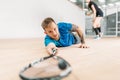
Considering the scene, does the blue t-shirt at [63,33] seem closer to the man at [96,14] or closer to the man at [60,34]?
the man at [60,34]

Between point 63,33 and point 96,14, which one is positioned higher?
point 96,14

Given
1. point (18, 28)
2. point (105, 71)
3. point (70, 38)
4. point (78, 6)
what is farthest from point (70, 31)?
point (78, 6)

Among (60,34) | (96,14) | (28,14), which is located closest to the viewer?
(60,34)

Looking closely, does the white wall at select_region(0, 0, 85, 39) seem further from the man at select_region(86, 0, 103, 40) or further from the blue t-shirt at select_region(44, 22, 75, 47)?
the blue t-shirt at select_region(44, 22, 75, 47)

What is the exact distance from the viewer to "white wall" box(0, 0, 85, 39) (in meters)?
4.34

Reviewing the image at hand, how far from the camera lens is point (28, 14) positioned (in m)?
4.73

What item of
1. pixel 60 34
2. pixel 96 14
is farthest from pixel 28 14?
pixel 60 34

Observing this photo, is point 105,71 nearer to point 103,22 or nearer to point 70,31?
point 70,31

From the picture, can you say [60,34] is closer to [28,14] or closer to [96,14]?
[96,14]

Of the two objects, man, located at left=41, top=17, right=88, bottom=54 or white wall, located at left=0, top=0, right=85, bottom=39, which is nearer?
man, located at left=41, top=17, right=88, bottom=54

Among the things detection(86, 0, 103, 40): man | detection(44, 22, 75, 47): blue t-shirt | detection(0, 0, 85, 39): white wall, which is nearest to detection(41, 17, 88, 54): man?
detection(44, 22, 75, 47): blue t-shirt

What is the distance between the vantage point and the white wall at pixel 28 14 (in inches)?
171

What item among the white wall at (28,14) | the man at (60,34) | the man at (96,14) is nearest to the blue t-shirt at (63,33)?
the man at (60,34)

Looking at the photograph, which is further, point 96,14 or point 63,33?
point 96,14
